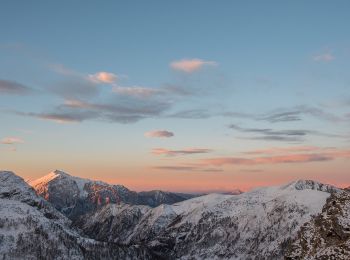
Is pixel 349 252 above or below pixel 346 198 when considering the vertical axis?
below

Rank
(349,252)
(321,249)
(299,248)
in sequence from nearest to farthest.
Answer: (349,252)
(321,249)
(299,248)

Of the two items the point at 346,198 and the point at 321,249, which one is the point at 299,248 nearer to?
the point at 321,249

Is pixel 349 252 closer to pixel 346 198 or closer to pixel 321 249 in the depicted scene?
pixel 321 249

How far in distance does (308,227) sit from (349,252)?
21243 mm

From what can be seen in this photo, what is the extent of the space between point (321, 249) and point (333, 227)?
650 centimetres

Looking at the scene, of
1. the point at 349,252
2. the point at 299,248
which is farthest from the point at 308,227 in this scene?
the point at 349,252

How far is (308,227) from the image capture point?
11981 cm

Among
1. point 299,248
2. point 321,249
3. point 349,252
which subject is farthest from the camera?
point 299,248

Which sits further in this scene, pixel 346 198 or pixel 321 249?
pixel 346 198

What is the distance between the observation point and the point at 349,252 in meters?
98.8

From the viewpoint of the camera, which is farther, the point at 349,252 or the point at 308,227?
the point at 308,227

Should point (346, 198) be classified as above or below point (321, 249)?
above

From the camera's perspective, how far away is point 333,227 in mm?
110438

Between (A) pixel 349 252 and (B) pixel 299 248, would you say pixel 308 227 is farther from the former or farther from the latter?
(A) pixel 349 252
